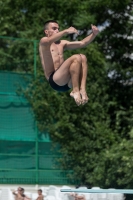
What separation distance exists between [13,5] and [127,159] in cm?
643

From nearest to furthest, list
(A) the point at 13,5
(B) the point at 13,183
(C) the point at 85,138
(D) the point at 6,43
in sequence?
(B) the point at 13,183, (C) the point at 85,138, (D) the point at 6,43, (A) the point at 13,5

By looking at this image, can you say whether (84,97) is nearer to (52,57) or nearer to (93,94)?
(52,57)

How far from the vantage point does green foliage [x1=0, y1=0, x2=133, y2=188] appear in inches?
705

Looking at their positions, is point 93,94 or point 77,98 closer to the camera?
point 77,98

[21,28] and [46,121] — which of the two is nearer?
[46,121]

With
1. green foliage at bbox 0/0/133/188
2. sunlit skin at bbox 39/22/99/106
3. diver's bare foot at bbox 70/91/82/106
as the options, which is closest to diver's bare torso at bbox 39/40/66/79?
sunlit skin at bbox 39/22/99/106

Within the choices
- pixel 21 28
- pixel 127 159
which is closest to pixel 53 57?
pixel 127 159

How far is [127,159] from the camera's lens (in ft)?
56.5

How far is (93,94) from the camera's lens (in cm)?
1855

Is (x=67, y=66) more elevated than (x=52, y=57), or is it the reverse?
(x=52, y=57)

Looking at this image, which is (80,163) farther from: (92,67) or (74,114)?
(92,67)

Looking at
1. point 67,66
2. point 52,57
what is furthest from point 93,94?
point 67,66

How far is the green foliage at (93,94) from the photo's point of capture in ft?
58.7

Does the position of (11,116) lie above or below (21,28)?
below
